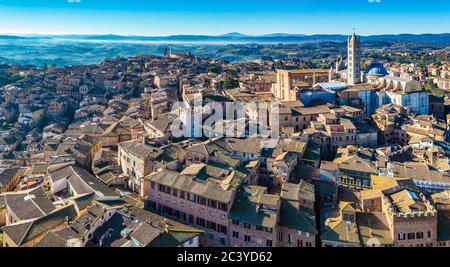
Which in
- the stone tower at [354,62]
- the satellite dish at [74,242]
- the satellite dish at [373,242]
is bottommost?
the satellite dish at [373,242]

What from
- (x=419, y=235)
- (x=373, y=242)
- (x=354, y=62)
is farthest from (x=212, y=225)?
(x=354, y=62)


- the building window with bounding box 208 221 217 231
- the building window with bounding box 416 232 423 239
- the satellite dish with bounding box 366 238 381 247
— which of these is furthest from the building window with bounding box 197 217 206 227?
the building window with bounding box 416 232 423 239

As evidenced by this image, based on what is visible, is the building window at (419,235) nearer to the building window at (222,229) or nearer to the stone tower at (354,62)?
the building window at (222,229)

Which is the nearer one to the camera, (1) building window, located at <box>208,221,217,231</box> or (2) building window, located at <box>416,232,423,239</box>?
(2) building window, located at <box>416,232,423,239</box>

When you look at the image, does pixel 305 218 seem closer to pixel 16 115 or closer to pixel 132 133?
pixel 132 133

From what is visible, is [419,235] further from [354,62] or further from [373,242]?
[354,62]

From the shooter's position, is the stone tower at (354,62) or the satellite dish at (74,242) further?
the stone tower at (354,62)

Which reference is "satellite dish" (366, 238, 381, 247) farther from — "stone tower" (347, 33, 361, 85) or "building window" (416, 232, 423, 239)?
"stone tower" (347, 33, 361, 85)

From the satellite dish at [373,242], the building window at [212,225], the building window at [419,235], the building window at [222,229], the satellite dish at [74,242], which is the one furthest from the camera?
the building window at [212,225]

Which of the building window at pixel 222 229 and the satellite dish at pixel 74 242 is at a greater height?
the satellite dish at pixel 74 242

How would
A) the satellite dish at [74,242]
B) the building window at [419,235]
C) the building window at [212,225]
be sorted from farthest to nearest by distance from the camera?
1. the building window at [212,225]
2. the building window at [419,235]
3. the satellite dish at [74,242]

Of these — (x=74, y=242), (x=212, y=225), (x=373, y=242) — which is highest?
(x=74, y=242)

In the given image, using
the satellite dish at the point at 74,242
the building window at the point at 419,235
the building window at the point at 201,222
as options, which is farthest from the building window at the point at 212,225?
the building window at the point at 419,235
